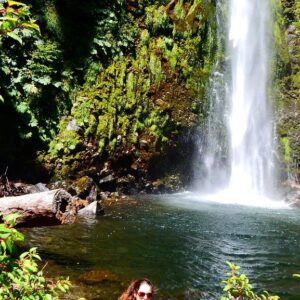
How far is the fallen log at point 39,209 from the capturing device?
7047mm

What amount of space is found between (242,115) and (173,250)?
1628 centimetres

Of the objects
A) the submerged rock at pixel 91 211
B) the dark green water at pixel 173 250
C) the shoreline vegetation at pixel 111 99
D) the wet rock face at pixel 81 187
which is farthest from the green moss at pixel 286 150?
the submerged rock at pixel 91 211

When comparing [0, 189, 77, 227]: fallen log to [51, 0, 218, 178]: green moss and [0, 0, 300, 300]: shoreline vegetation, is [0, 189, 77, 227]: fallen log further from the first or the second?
[51, 0, 218, 178]: green moss

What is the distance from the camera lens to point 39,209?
703 centimetres

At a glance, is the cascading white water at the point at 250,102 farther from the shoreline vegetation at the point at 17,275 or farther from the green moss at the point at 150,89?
the shoreline vegetation at the point at 17,275

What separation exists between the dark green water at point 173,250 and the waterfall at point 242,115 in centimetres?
781

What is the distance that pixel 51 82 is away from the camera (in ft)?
52.7

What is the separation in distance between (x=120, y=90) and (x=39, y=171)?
5.75 metres

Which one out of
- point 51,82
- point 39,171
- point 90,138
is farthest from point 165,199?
point 51,82

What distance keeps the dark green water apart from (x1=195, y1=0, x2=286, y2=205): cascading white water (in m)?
7.57

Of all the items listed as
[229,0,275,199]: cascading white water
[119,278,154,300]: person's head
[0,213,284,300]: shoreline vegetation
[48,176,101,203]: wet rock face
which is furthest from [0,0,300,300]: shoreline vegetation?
[0,213,284,300]: shoreline vegetation

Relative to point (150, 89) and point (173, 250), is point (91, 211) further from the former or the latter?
point (150, 89)

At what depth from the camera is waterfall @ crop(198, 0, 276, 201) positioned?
22734 millimetres

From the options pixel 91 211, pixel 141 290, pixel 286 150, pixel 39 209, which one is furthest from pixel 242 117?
pixel 141 290
